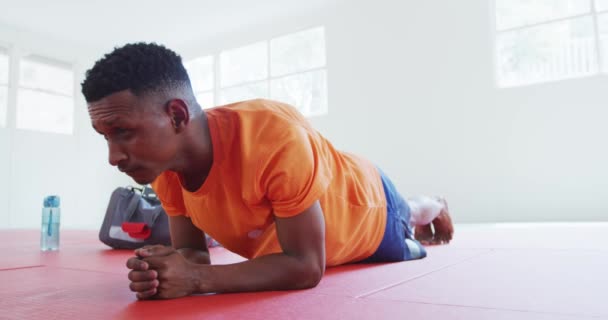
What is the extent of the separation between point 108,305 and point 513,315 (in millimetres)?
924

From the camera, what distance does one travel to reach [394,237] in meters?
1.87

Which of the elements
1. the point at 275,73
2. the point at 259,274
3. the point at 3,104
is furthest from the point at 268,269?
the point at 3,104

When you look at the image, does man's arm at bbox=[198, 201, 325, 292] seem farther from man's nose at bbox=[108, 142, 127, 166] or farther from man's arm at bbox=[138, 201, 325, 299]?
man's nose at bbox=[108, 142, 127, 166]

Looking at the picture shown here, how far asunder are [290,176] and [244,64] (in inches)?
298

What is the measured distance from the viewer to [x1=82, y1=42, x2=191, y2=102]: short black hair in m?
1.07

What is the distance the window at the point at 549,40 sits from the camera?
5.37 m

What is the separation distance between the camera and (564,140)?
5.36 meters

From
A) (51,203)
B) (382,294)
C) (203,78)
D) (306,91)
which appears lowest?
(382,294)

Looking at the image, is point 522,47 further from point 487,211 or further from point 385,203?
point 385,203

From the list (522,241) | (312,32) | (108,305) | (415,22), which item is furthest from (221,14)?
(108,305)

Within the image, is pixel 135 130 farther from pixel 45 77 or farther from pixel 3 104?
Result: pixel 45 77

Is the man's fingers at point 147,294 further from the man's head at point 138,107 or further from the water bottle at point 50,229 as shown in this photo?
the water bottle at point 50,229

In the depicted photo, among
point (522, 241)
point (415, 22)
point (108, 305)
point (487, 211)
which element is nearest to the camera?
point (108, 305)

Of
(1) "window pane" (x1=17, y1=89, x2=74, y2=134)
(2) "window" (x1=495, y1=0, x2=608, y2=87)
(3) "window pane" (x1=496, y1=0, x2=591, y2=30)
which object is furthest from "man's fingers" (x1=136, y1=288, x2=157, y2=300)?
(1) "window pane" (x1=17, y1=89, x2=74, y2=134)
